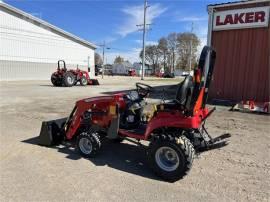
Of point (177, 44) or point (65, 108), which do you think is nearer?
point (65, 108)

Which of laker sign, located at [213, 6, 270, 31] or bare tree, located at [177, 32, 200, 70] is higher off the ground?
bare tree, located at [177, 32, 200, 70]

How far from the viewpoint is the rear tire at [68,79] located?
20094 mm

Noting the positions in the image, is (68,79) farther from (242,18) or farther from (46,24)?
(46,24)

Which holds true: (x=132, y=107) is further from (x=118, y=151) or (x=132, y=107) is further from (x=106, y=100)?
(x=118, y=151)

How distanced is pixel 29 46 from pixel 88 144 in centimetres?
2703

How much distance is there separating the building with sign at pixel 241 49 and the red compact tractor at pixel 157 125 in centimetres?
765

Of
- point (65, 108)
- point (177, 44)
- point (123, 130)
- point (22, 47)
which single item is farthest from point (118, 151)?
point (177, 44)

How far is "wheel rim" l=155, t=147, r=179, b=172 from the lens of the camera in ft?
13.4

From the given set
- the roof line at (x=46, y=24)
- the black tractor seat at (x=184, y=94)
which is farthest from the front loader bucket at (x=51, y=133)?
the roof line at (x=46, y=24)

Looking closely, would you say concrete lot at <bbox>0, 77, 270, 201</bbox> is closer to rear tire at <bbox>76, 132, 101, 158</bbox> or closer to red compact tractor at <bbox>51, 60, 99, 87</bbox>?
rear tire at <bbox>76, 132, 101, 158</bbox>

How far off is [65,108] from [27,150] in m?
5.00

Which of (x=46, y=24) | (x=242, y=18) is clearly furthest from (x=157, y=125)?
(x=46, y=24)

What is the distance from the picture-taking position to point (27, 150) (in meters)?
5.29

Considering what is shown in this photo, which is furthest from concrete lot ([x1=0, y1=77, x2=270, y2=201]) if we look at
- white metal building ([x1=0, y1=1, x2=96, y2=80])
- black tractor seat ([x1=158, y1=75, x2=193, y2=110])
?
white metal building ([x1=0, y1=1, x2=96, y2=80])
